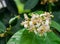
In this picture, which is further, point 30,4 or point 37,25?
point 30,4

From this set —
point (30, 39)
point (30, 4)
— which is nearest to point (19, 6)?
point (30, 4)

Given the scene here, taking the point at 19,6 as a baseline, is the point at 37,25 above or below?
above

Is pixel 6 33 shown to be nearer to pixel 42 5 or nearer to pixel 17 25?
pixel 17 25

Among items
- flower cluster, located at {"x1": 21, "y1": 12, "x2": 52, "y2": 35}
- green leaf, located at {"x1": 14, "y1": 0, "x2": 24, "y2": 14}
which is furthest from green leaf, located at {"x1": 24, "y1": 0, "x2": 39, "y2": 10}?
flower cluster, located at {"x1": 21, "y1": 12, "x2": 52, "y2": 35}

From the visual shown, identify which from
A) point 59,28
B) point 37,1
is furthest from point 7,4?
point 59,28

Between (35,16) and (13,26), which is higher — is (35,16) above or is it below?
above

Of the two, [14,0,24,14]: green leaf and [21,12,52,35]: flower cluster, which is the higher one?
[21,12,52,35]: flower cluster

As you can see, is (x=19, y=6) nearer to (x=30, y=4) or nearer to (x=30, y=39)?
(x=30, y=4)

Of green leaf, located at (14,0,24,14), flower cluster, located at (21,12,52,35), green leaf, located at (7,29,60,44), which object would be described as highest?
flower cluster, located at (21,12,52,35)

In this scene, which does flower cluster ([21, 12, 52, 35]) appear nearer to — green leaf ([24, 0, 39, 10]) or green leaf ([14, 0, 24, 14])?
Result: green leaf ([24, 0, 39, 10])

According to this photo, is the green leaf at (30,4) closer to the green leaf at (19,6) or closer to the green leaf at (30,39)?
the green leaf at (19,6)

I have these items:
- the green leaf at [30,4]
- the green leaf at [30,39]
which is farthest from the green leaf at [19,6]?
the green leaf at [30,39]
